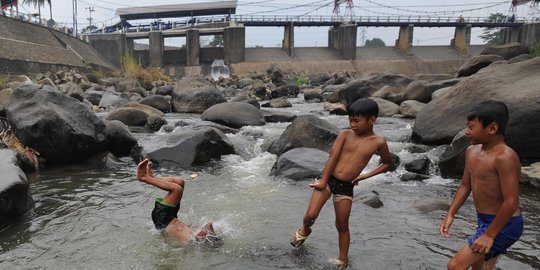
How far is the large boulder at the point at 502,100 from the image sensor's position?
23.2 feet

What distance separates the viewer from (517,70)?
8.47 meters

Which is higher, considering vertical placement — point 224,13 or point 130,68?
point 224,13

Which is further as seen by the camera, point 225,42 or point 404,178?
point 225,42

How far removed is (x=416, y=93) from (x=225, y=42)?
113 feet

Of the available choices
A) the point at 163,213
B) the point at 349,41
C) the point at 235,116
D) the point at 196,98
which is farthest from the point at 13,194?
the point at 349,41

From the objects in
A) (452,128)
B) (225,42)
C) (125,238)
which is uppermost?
(225,42)

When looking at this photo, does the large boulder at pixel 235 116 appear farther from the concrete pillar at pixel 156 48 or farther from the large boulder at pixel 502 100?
the concrete pillar at pixel 156 48

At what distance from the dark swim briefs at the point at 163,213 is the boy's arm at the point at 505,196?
2.85 m

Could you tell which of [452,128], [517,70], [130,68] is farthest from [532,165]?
[130,68]

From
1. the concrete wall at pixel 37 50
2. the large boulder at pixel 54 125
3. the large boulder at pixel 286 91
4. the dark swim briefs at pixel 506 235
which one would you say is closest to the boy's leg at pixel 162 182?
the dark swim briefs at pixel 506 235

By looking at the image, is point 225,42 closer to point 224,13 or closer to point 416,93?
point 224,13

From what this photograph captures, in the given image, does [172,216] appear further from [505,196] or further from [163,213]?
[505,196]

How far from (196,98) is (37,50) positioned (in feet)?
76.2

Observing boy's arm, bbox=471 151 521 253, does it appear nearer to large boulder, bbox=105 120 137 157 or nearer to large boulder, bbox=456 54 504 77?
large boulder, bbox=105 120 137 157
